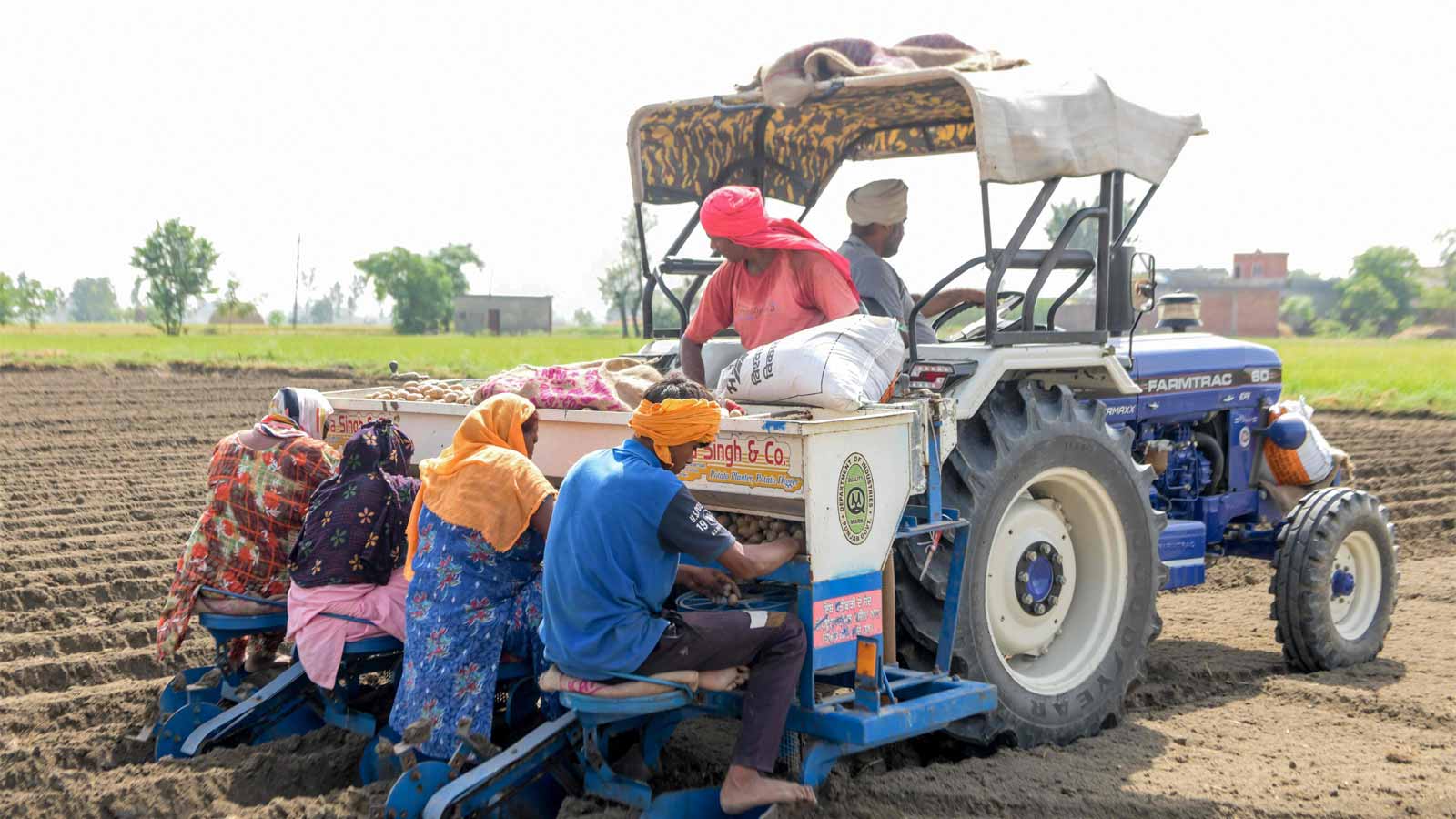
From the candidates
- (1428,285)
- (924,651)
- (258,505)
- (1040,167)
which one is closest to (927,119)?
(1040,167)

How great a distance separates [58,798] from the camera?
4.38 m

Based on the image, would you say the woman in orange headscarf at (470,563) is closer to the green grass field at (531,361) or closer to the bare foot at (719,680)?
the bare foot at (719,680)

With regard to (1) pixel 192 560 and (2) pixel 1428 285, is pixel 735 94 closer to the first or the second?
(1) pixel 192 560

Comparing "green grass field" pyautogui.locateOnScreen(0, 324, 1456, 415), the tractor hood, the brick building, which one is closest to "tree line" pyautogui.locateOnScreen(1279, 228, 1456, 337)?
the brick building

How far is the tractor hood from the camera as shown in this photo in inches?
256

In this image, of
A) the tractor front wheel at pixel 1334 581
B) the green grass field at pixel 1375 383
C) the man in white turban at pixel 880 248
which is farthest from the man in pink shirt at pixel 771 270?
the green grass field at pixel 1375 383

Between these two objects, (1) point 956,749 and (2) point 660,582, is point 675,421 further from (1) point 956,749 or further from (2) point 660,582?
(1) point 956,749

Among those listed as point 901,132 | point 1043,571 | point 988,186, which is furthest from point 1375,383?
point 1043,571

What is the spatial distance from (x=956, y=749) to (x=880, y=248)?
2158mm

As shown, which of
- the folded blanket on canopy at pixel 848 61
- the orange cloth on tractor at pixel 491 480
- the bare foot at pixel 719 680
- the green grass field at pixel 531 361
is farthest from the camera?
the green grass field at pixel 531 361

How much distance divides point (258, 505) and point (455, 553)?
4.21 feet

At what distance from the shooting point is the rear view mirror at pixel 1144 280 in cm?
575

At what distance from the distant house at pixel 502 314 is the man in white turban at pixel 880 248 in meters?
78.7

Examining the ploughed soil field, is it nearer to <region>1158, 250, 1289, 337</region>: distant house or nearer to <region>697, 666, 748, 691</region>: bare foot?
<region>697, 666, 748, 691</region>: bare foot
